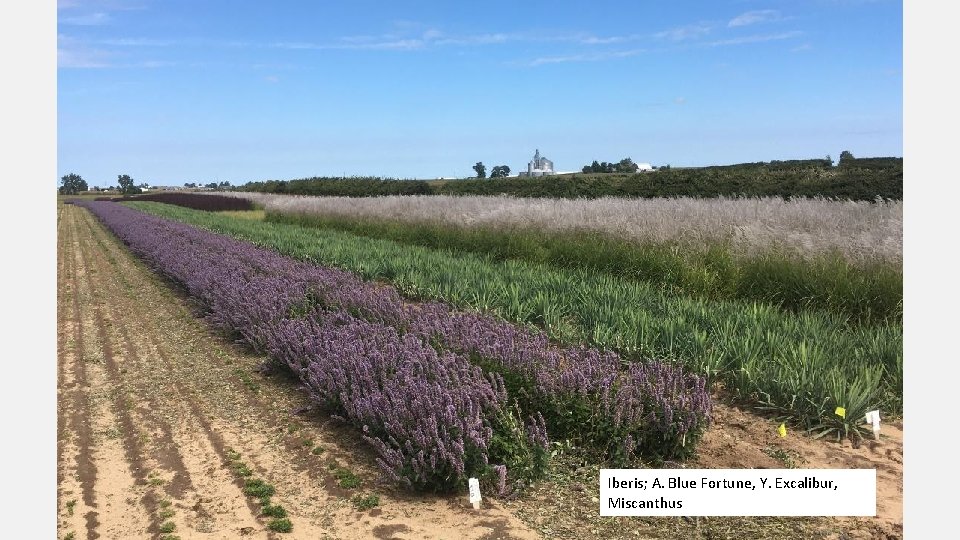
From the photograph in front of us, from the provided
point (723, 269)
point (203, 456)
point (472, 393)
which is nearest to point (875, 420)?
point (472, 393)

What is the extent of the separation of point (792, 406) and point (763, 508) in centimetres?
121

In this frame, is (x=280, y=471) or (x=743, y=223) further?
(x=743, y=223)

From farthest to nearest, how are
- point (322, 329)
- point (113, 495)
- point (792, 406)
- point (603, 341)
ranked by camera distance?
point (322, 329) → point (603, 341) → point (792, 406) → point (113, 495)

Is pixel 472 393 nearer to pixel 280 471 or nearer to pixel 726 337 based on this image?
pixel 280 471

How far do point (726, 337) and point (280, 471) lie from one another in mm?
3394

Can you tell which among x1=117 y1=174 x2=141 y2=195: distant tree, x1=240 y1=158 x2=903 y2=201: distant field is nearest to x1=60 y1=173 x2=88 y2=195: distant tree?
x1=117 y1=174 x2=141 y2=195: distant tree

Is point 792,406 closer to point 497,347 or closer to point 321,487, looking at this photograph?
point 497,347

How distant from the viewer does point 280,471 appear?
375cm

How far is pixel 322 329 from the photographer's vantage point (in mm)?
5574

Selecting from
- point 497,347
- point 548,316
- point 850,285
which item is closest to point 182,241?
point 548,316

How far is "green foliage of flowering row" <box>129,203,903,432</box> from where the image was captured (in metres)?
4.14

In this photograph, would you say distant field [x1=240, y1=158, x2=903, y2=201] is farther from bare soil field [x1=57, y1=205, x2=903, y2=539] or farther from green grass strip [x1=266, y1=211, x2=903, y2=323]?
bare soil field [x1=57, y1=205, x2=903, y2=539]

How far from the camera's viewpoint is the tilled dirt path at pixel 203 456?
313 centimetres

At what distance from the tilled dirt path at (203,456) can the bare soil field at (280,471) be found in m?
0.01
